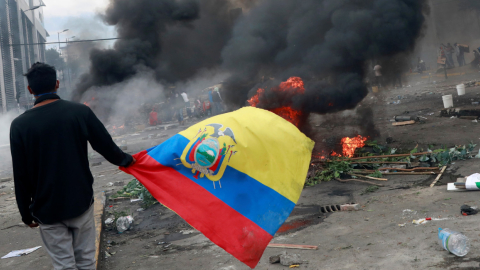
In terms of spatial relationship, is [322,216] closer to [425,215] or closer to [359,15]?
[425,215]

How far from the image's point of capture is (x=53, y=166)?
6.95 feet

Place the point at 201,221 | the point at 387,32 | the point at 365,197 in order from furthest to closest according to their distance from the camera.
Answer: the point at 387,32 < the point at 365,197 < the point at 201,221

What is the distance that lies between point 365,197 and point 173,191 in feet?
12.5

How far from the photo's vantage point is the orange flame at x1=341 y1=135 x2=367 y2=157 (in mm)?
8395

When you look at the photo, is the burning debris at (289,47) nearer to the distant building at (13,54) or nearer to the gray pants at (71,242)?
the gray pants at (71,242)

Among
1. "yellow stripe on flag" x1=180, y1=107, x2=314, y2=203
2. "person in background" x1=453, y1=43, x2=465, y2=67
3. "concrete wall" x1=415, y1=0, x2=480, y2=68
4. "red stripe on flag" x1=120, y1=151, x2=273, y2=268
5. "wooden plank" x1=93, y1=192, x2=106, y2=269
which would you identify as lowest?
"wooden plank" x1=93, y1=192, x2=106, y2=269

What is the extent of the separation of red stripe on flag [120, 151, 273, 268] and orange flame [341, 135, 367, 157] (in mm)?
5934

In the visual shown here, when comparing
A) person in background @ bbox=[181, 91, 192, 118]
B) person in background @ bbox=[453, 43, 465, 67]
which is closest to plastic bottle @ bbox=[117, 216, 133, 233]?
person in background @ bbox=[181, 91, 192, 118]

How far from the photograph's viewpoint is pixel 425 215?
170 inches

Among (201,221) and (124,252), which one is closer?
(201,221)

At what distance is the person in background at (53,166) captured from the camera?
2.11m

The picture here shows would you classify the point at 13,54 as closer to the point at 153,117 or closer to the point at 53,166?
the point at 153,117

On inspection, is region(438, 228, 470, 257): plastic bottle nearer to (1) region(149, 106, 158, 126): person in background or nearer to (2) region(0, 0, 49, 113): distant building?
(1) region(149, 106, 158, 126): person in background

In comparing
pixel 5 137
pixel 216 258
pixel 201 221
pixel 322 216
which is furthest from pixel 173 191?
pixel 5 137
